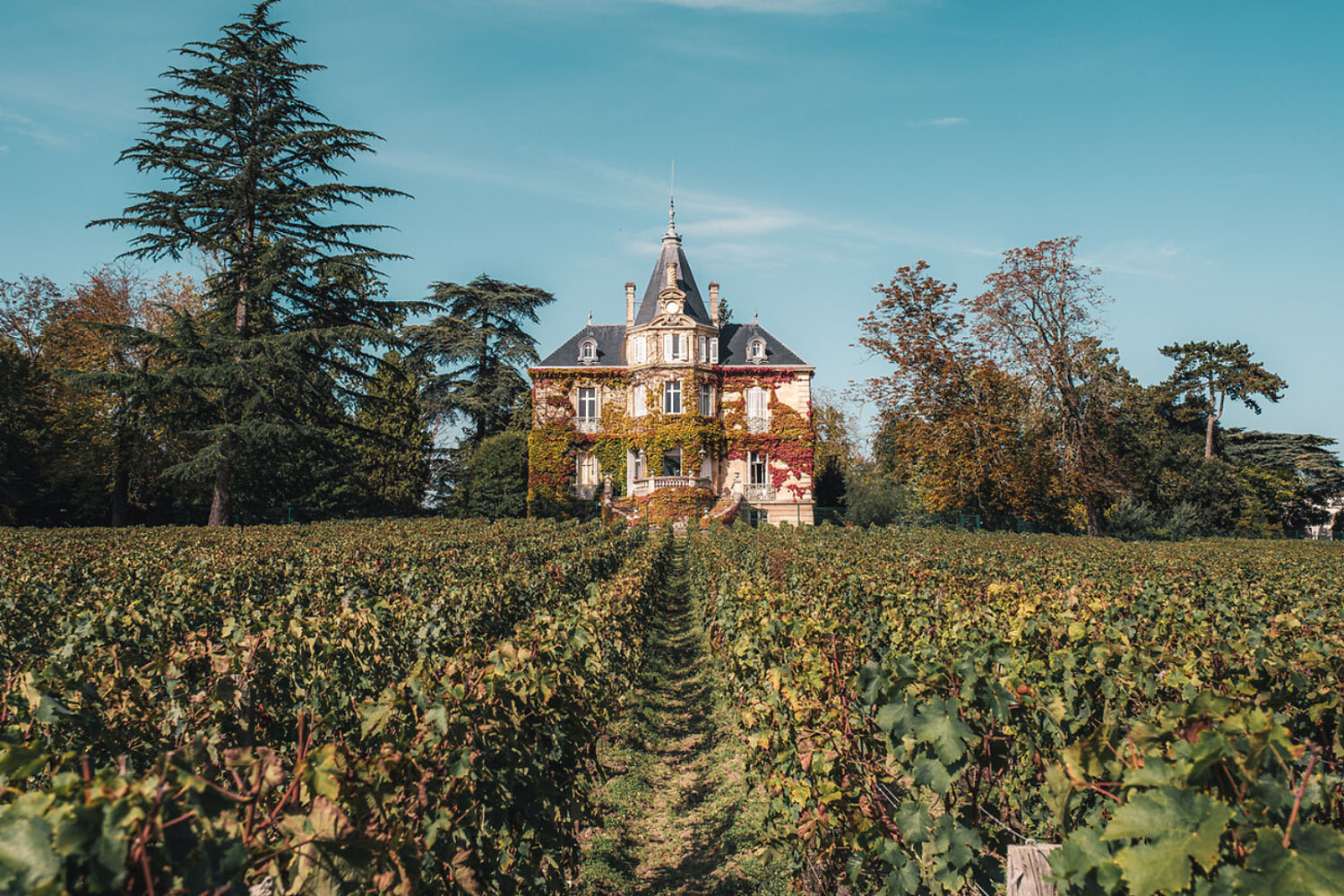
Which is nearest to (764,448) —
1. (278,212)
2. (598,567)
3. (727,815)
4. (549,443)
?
(549,443)

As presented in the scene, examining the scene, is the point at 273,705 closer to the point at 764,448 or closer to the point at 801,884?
the point at 801,884

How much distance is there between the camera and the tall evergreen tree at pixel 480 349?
4103 centimetres

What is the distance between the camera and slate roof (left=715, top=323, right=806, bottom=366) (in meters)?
39.1

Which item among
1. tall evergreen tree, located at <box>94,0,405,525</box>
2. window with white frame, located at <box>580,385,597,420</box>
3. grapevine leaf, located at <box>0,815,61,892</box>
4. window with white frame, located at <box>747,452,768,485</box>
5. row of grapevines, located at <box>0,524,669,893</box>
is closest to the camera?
grapevine leaf, located at <box>0,815,61,892</box>

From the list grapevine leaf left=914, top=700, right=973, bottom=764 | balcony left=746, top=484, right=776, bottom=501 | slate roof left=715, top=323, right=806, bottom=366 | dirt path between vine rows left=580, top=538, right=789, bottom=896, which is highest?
slate roof left=715, top=323, right=806, bottom=366

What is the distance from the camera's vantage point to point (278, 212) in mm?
26719

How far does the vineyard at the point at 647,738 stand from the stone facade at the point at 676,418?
28.1 m

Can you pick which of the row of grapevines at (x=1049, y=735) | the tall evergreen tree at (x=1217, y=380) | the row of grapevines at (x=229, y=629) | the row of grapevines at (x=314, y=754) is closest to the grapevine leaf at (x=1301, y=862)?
the row of grapevines at (x=1049, y=735)

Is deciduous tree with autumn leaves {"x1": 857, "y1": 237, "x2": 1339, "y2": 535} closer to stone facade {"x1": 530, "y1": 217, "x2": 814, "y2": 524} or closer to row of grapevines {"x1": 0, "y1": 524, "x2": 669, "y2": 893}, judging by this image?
stone facade {"x1": 530, "y1": 217, "x2": 814, "y2": 524}

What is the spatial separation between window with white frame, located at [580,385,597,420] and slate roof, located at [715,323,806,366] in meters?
2.98

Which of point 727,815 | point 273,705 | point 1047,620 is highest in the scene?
point 1047,620

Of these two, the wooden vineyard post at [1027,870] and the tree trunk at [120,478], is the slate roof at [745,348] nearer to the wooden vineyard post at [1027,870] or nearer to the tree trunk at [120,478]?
the tree trunk at [120,478]

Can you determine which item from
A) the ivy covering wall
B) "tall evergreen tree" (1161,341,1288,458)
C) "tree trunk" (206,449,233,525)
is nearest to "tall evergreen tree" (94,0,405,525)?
"tree trunk" (206,449,233,525)

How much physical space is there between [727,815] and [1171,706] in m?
4.12
